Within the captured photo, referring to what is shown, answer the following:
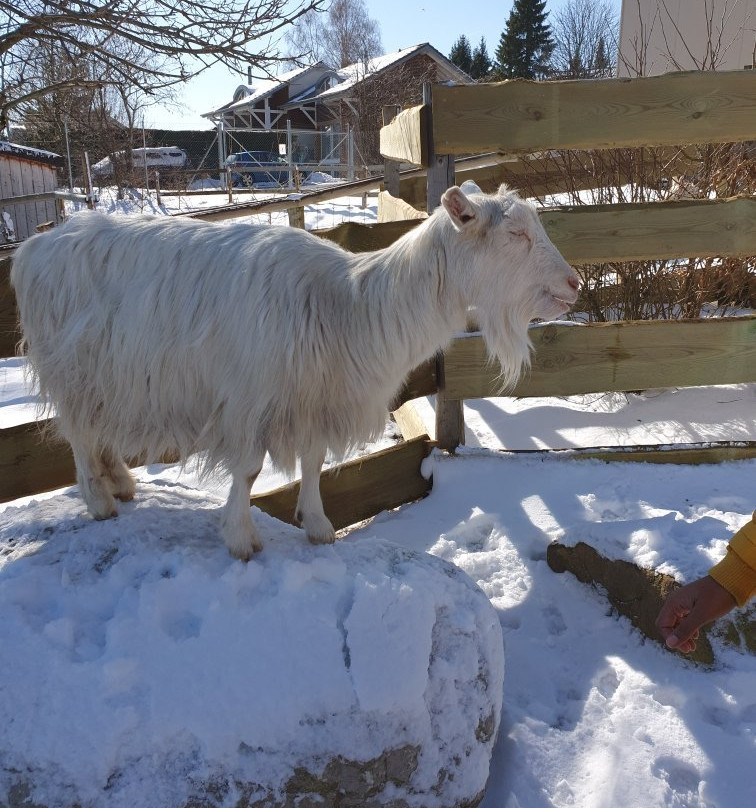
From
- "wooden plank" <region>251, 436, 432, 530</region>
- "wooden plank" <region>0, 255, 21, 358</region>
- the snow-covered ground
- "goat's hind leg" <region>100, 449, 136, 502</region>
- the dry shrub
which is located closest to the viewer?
the snow-covered ground

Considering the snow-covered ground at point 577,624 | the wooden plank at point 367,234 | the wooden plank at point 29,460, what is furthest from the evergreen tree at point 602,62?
the wooden plank at point 29,460

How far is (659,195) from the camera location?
556 centimetres

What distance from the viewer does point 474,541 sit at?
3.54 meters

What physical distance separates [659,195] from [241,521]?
457cm

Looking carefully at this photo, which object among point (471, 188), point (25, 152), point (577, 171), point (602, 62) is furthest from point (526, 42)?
point (471, 188)

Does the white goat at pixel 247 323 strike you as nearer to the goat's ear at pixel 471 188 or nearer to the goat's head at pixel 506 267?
the goat's head at pixel 506 267

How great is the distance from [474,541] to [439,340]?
1.25 m

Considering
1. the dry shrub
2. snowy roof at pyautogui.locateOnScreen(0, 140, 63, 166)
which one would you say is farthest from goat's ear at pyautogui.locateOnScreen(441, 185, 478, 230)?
snowy roof at pyautogui.locateOnScreen(0, 140, 63, 166)

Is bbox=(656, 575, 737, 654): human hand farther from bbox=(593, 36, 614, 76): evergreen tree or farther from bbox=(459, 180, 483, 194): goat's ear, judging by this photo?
bbox=(593, 36, 614, 76): evergreen tree

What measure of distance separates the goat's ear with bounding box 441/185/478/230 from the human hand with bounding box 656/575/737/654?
142 centimetres

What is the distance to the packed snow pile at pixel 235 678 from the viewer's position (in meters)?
1.85

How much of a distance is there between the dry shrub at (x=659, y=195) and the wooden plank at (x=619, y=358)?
1625mm

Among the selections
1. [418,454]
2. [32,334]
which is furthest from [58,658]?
[418,454]

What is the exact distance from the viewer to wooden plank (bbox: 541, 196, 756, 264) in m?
3.92
